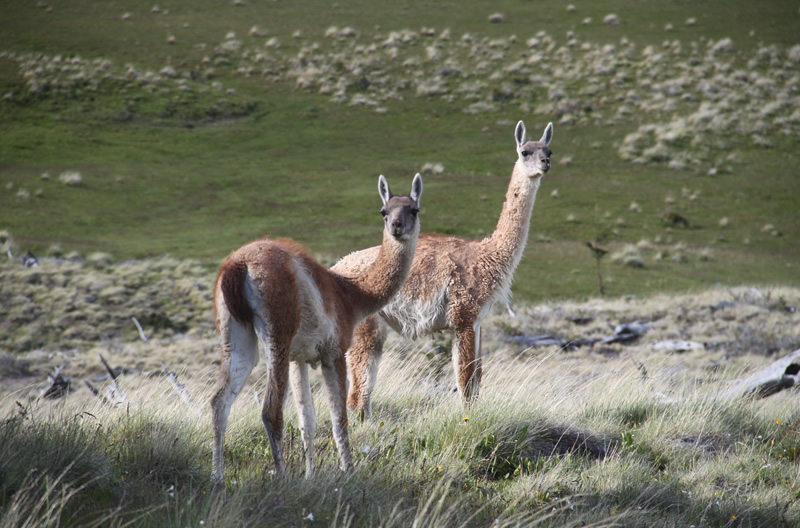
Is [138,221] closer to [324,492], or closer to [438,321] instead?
[438,321]

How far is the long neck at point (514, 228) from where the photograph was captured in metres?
7.74

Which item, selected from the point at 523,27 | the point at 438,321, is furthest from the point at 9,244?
the point at 523,27

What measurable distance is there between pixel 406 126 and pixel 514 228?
137 feet

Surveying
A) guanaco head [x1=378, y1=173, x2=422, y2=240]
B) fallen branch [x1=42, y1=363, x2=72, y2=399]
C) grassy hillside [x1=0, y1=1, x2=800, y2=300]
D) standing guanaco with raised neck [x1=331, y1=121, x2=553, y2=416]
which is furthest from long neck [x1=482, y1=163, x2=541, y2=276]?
grassy hillside [x1=0, y1=1, x2=800, y2=300]

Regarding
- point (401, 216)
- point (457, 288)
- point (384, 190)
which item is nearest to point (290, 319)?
point (401, 216)

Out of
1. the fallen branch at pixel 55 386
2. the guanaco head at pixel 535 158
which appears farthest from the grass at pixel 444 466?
the fallen branch at pixel 55 386

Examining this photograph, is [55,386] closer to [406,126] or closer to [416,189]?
[416,189]

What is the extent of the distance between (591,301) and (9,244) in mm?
21202

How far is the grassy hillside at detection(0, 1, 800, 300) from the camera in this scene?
32156 millimetres

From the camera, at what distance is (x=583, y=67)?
56312mm

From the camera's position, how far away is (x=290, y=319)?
4805 millimetres

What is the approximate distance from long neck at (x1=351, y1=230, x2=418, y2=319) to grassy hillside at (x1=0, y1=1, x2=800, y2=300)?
1865 centimetres

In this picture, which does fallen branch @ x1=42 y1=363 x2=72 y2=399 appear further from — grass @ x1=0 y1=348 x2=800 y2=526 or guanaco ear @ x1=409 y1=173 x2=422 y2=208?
guanaco ear @ x1=409 y1=173 x2=422 y2=208

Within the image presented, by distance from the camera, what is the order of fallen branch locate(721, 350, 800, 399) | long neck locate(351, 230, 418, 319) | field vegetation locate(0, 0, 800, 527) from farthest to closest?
fallen branch locate(721, 350, 800, 399)
long neck locate(351, 230, 418, 319)
field vegetation locate(0, 0, 800, 527)
